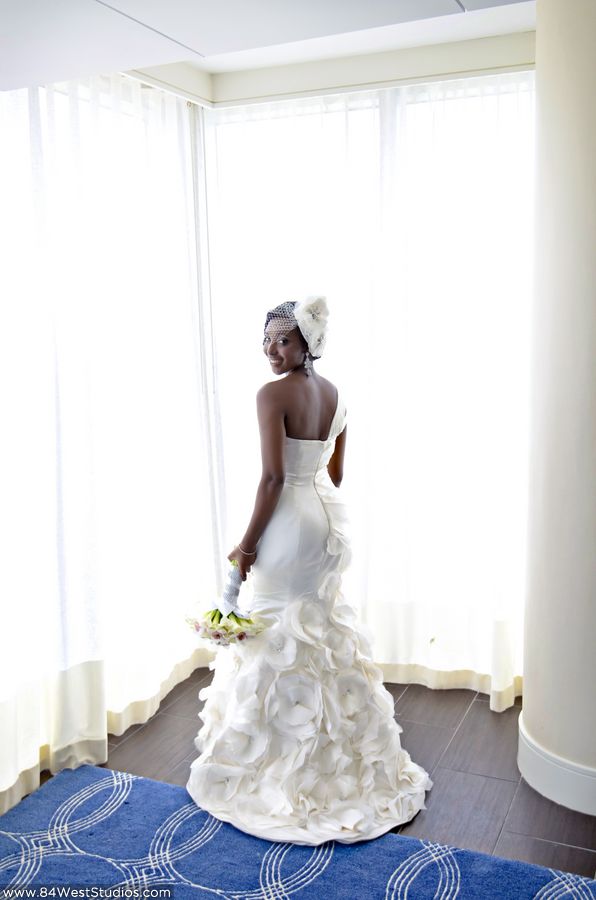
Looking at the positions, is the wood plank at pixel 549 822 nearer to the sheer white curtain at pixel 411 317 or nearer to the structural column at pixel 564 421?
the structural column at pixel 564 421

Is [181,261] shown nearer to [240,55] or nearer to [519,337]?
[240,55]

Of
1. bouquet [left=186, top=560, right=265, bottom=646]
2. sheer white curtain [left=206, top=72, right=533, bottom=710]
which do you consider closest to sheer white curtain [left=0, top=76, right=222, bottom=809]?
sheer white curtain [left=206, top=72, right=533, bottom=710]

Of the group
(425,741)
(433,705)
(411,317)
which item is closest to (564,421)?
(411,317)

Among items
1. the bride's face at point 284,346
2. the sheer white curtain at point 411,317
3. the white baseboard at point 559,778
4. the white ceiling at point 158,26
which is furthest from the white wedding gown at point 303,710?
the white ceiling at point 158,26

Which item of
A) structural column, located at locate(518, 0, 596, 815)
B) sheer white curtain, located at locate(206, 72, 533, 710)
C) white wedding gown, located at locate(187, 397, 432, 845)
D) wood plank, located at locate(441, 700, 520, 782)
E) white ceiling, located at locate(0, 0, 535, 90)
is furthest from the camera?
sheer white curtain, located at locate(206, 72, 533, 710)

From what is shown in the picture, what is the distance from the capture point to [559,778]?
3.05 m

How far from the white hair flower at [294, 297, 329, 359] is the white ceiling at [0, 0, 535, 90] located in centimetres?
115

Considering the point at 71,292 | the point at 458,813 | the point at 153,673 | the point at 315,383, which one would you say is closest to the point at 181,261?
the point at 71,292

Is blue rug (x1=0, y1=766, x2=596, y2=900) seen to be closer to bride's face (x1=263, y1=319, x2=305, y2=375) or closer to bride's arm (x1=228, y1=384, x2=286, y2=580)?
bride's arm (x1=228, y1=384, x2=286, y2=580)

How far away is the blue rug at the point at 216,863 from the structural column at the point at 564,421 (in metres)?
0.55

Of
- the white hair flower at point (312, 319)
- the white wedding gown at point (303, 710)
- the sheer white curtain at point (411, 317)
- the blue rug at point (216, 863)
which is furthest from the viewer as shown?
the sheer white curtain at point (411, 317)

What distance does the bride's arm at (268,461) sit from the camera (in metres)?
2.99

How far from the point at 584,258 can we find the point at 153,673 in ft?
8.24

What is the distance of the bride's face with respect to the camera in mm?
3066
